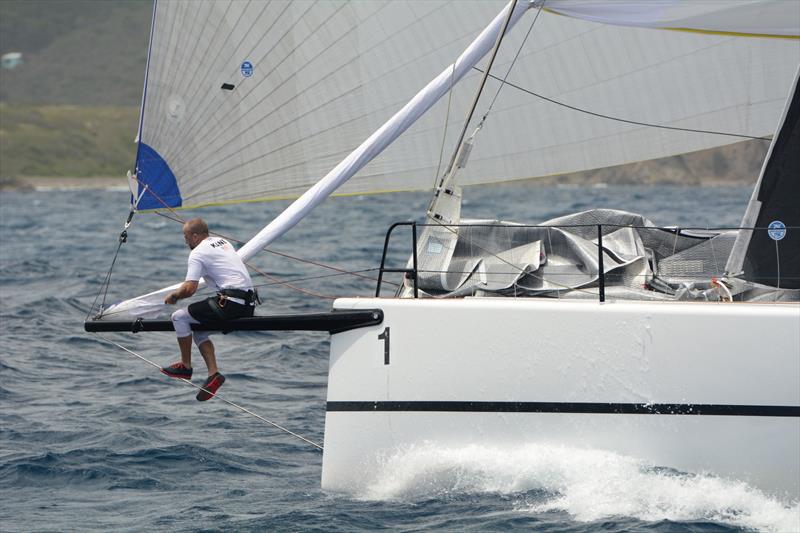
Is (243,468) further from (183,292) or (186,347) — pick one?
(183,292)

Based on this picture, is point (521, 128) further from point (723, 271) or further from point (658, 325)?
point (658, 325)

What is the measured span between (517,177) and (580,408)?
8.86 ft

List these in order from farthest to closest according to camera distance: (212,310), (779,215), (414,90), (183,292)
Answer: (414,90) → (779,215) → (212,310) → (183,292)

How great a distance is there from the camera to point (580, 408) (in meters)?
6.54

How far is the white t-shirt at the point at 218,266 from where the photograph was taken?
6.87m

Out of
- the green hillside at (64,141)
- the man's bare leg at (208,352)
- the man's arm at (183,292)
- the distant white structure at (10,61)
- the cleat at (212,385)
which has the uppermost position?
the distant white structure at (10,61)

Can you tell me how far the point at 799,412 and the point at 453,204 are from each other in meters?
2.44

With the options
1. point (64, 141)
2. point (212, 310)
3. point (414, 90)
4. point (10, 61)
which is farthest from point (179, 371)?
point (10, 61)

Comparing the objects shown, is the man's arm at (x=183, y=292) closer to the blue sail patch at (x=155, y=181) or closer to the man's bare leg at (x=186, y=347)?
the man's bare leg at (x=186, y=347)

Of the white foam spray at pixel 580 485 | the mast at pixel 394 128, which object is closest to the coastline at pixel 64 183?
the mast at pixel 394 128

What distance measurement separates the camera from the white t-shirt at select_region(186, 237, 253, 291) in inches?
270

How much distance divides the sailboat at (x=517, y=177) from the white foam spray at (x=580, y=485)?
2.8 inches

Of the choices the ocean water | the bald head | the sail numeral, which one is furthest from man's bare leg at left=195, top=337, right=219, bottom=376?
the sail numeral

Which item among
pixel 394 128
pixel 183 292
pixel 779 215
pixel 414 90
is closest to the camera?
pixel 183 292
